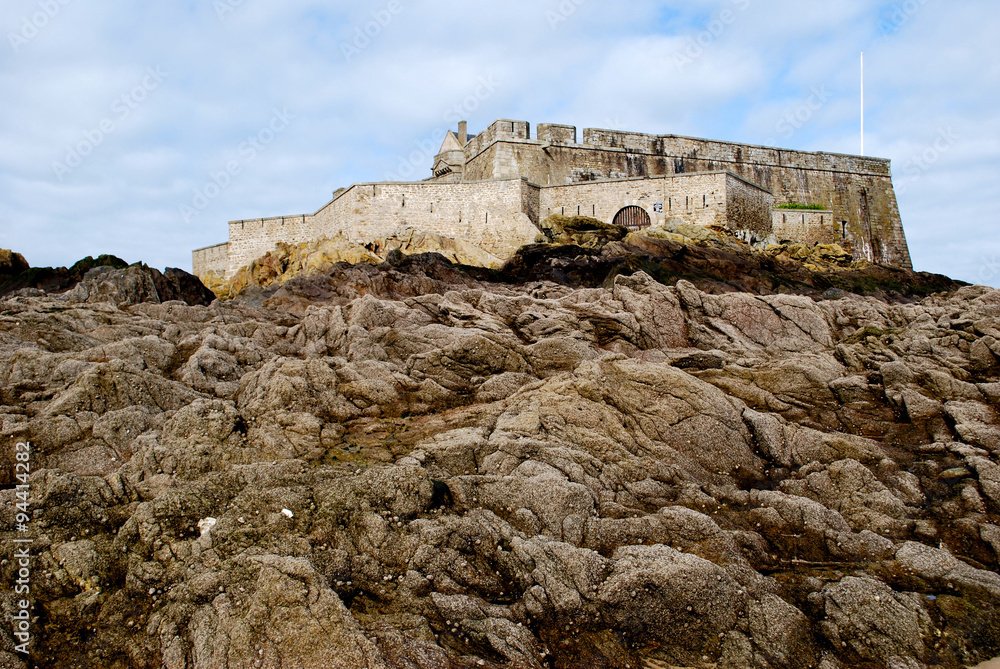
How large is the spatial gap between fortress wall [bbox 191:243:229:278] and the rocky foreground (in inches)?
868

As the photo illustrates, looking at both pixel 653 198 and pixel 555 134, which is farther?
pixel 555 134

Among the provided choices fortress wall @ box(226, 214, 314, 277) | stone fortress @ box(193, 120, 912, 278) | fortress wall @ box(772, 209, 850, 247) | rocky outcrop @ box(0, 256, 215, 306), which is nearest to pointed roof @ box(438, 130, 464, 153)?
stone fortress @ box(193, 120, 912, 278)

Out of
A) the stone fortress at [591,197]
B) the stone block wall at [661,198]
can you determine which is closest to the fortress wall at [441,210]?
the stone fortress at [591,197]

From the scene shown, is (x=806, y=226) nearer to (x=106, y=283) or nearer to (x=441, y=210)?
(x=441, y=210)

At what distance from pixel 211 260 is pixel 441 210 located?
1462 cm

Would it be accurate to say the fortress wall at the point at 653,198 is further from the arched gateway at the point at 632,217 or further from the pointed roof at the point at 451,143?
the pointed roof at the point at 451,143

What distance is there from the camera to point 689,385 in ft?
36.9

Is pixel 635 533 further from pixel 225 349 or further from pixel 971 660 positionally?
pixel 225 349

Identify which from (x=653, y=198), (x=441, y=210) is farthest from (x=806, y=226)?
(x=441, y=210)

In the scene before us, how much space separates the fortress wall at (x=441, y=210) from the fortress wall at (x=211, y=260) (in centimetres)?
980

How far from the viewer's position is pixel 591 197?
31406 mm

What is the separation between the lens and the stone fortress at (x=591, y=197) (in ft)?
A: 100

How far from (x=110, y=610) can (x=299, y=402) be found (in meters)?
Answer: 4.34

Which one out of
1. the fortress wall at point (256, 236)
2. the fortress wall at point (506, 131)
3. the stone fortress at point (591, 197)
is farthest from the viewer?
the fortress wall at point (256, 236)
